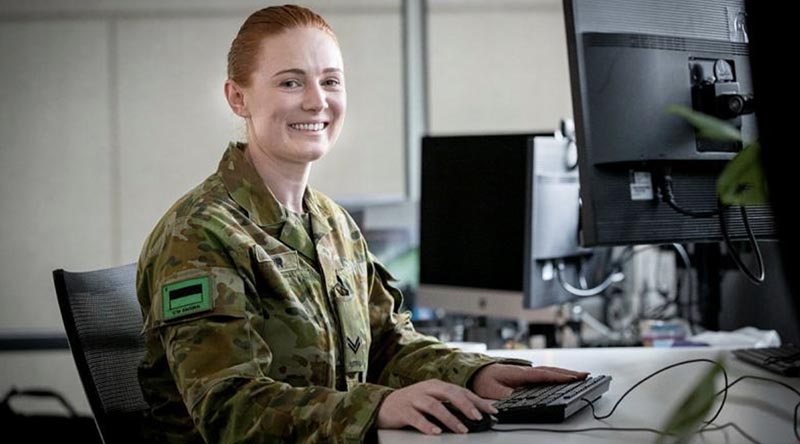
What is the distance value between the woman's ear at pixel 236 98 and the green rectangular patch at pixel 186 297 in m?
0.42

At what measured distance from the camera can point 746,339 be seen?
2217mm

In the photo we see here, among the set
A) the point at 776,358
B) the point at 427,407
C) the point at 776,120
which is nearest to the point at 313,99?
the point at 427,407

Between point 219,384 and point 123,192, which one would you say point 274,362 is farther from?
point 123,192

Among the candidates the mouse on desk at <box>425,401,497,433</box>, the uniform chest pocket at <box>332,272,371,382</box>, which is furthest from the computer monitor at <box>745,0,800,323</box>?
the uniform chest pocket at <box>332,272,371,382</box>

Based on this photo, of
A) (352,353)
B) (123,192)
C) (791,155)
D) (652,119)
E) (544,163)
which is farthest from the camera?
(123,192)

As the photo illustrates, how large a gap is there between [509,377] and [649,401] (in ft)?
0.67

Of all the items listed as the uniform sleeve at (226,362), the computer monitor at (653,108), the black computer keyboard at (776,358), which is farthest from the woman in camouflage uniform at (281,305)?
the black computer keyboard at (776,358)

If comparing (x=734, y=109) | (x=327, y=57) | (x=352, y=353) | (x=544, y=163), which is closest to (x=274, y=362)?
(x=352, y=353)

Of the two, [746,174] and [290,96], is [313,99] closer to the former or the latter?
[290,96]

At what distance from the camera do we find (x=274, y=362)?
1587mm

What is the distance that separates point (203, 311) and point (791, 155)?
986 millimetres

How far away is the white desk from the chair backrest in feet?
1.58

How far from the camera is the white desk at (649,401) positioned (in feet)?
4.00

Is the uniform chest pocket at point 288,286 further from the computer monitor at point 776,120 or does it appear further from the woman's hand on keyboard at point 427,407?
the computer monitor at point 776,120
